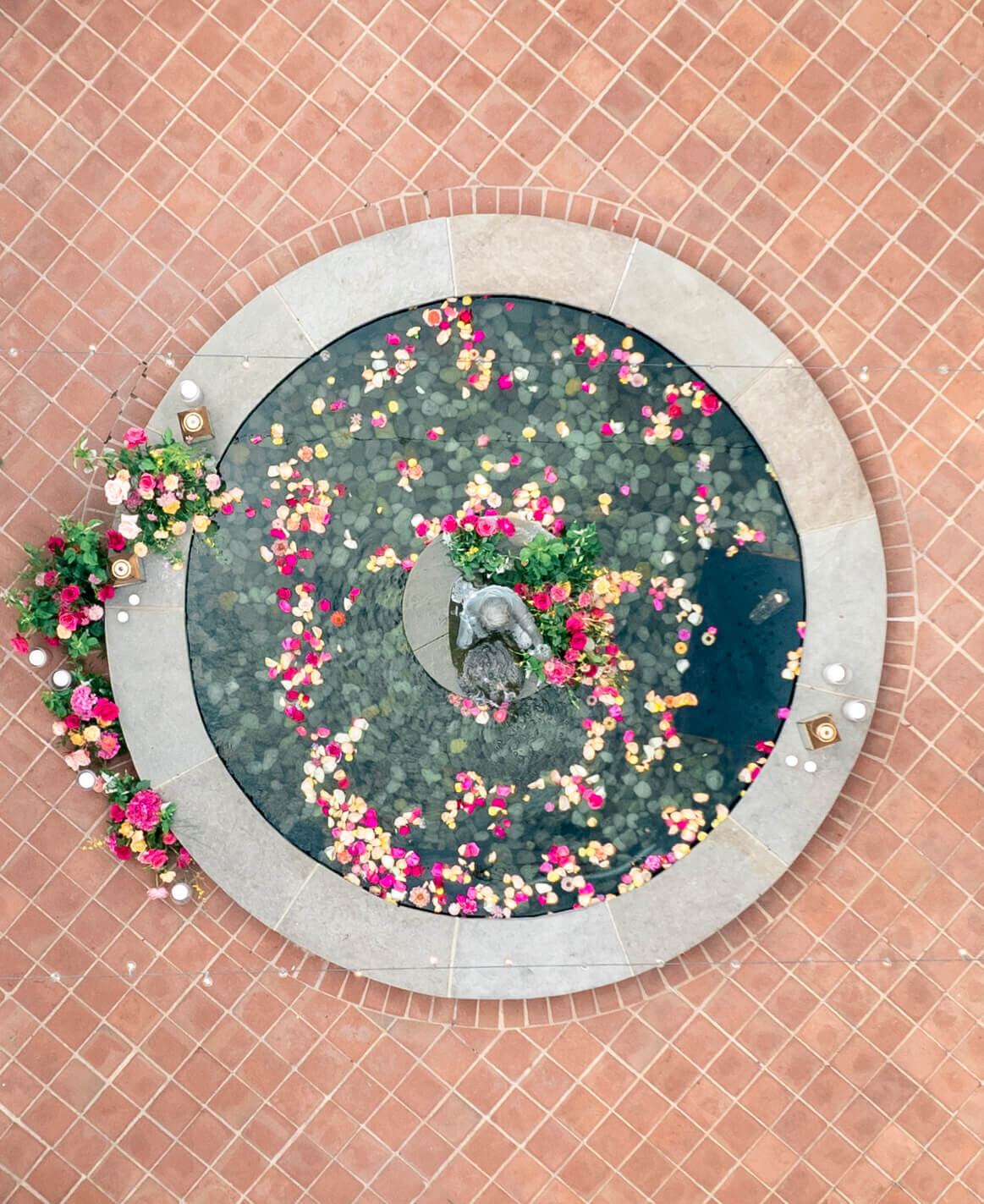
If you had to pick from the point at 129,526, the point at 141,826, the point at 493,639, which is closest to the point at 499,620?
the point at 493,639

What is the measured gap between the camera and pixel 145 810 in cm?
438

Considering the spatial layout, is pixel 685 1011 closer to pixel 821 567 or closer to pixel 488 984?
pixel 488 984

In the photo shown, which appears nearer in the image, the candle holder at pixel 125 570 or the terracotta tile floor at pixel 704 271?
the candle holder at pixel 125 570

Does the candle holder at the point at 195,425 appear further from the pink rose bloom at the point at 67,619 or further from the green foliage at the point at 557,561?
the green foliage at the point at 557,561

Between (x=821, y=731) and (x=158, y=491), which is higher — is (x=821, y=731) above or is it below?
above

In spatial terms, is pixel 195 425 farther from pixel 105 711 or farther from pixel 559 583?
pixel 559 583

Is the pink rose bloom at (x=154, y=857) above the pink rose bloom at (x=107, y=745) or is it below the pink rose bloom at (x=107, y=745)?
below

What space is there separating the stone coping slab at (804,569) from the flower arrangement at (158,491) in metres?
0.17

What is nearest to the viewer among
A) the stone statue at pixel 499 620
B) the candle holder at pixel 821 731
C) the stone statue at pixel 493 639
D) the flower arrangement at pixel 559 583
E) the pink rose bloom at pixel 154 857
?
the stone statue at pixel 499 620

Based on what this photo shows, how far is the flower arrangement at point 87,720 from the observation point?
14.6 feet

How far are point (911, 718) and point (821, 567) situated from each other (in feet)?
2.86

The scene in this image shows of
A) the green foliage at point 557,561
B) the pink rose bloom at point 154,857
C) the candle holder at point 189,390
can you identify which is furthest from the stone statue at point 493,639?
the pink rose bloom at point 154,857

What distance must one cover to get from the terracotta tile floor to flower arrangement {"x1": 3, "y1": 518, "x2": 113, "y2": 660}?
74cm

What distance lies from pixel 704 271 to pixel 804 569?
1.51 metres
